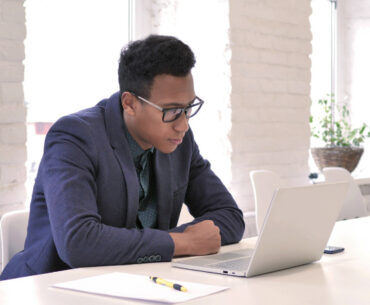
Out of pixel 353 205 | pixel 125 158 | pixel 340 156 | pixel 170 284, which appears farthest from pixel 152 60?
pixel 340 156

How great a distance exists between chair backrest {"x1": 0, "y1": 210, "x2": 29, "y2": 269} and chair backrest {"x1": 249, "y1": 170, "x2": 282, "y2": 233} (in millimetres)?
1291

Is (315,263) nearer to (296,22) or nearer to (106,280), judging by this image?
(106,280)

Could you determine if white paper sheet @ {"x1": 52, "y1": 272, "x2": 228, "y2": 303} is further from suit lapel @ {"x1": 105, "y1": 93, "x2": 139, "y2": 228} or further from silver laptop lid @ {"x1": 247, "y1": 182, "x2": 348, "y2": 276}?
suit lapel @ {"x1": 105, "y1": 93, "x2": 139, "y2": 228}

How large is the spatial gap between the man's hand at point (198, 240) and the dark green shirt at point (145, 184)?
0.23 m

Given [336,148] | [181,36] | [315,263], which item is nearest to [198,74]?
[181,36]

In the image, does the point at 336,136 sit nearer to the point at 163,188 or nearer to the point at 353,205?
the point at 353,205

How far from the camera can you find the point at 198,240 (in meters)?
1.71

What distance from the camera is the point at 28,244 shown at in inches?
70.0

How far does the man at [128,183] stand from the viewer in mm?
1588

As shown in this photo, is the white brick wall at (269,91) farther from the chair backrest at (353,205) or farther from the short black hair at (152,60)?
the short black hair at (152,60)

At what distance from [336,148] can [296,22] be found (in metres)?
0.88

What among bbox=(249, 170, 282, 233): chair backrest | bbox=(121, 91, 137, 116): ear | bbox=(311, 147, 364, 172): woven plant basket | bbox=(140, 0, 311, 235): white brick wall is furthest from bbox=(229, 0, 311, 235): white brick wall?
bbox=(121, 91, 137, 116): ear

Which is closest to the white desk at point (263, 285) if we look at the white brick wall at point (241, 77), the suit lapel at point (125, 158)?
the suit lapel at point (125, 158)

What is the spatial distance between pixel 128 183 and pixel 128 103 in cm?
25
